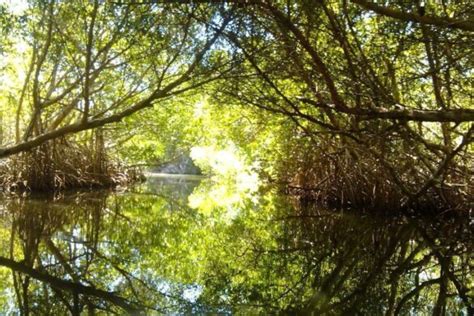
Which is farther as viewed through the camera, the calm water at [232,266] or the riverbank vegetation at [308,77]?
the riverbank vegetation at [308,77]

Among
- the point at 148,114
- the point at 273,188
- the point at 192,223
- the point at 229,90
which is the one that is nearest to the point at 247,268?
the point at 192,223

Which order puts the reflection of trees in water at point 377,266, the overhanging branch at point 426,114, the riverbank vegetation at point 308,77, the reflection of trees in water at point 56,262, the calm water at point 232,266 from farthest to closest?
the riverbank vegetation at point 308,77
the overhanging branch at point 426,114
the reflection of trees in water at point 377,266
the calm water at point 232,266
the reflection of trees in water at point 56,262

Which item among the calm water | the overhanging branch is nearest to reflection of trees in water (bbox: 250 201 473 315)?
the calm water

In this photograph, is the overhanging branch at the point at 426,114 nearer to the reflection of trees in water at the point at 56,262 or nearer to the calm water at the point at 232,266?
the calm water at the point at 232,266

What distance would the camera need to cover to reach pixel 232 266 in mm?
3846

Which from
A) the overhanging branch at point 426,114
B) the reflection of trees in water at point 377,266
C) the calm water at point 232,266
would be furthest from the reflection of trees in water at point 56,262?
the overhanging branch at point 426,114

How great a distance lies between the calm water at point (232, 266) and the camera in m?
→ 2.70

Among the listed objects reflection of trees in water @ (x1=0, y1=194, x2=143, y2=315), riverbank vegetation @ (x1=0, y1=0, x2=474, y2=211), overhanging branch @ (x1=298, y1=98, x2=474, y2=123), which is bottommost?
reflection of trees in water @ (x1=0, y1=194, x2=143, y2=315)

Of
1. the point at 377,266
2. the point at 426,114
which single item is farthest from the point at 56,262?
the point at 426,114

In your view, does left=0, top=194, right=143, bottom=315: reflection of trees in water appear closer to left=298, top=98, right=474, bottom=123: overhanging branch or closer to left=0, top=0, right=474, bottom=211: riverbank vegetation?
left=0, top=0, right=474, bottom=211: riverbank vegetation

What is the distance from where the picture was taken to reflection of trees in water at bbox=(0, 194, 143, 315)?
2590 mm

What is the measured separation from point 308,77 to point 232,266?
2.97 m

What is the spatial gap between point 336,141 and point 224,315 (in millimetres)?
6772

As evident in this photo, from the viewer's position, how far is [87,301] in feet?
8.62
